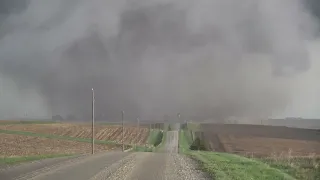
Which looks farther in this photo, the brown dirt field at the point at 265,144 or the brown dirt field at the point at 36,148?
the brown dirt field at the point at 265,144

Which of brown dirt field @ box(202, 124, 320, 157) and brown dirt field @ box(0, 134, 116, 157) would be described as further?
brown dirt field @ box(202, 124, 320, 157)

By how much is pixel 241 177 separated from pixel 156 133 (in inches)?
5183

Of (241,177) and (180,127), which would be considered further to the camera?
(180,127)

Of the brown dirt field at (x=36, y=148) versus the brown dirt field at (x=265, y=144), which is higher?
the brown dirt field at (x=36, y=148)

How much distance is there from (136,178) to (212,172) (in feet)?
23.8

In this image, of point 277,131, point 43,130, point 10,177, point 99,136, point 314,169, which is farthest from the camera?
point 277,131

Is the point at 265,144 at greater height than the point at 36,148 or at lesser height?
lesser

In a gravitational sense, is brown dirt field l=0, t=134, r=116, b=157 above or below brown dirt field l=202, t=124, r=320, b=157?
above

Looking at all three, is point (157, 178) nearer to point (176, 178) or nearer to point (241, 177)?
point (176, 178)

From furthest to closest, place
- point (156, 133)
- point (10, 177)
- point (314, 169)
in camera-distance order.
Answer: point (156, 133)
point (314, 169)
point (10, 177)

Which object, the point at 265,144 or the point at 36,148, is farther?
the point at 265,144

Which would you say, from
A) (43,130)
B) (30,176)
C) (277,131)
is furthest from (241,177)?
(277,131)

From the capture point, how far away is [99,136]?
141 m

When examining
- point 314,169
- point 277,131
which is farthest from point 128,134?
point 314,169
